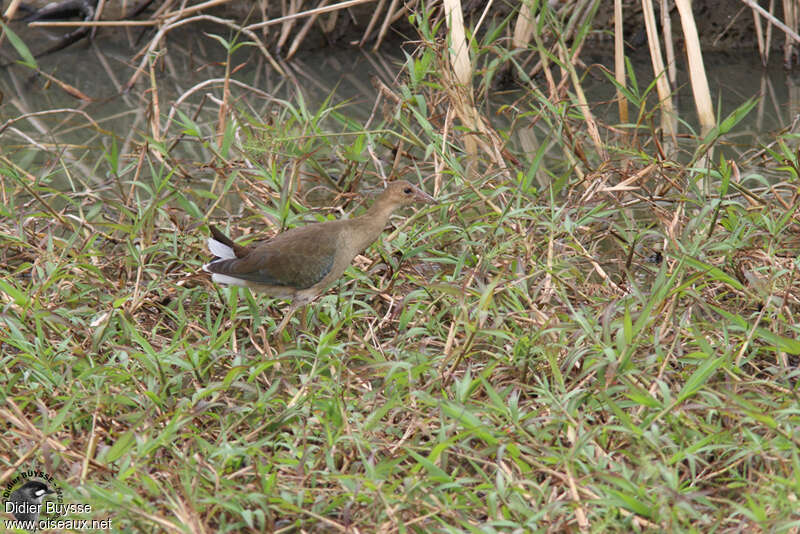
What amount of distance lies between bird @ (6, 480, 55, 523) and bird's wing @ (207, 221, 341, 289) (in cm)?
100

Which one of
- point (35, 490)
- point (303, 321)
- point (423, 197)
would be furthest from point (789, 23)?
point (35, 490)

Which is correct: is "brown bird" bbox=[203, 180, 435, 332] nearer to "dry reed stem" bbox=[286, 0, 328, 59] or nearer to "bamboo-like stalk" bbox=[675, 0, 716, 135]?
"bamboo-like stalk" bbox=[675, 0, 716, 135]

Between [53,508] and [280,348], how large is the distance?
98cm

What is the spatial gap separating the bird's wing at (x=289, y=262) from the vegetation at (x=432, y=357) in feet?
0.57

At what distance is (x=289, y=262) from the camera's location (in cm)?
331

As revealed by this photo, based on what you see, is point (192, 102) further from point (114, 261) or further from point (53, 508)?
point (53, 508)

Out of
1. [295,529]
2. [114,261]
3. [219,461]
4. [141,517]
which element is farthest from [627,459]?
[114,261]

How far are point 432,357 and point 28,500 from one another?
126cm

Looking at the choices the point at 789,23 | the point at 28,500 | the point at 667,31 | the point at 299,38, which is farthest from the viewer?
the point at 299,38

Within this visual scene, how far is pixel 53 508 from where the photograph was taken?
2473 mm

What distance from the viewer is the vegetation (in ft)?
8.09

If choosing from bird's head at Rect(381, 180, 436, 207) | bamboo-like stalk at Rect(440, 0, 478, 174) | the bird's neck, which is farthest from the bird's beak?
bamboo-like stalk at Rect(440, 0, 478, 174)

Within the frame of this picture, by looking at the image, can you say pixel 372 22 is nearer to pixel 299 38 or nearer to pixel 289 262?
pixel 299 38

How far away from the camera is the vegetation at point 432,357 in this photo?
2.47 metres
